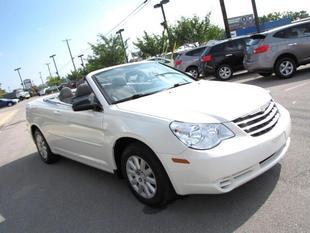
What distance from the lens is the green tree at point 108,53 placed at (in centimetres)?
5159

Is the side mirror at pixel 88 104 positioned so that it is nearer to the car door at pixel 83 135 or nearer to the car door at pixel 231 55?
the car door at pixel 83 135

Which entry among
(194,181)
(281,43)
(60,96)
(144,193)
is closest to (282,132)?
(194,181)

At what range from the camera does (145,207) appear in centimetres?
428

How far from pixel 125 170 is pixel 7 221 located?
5.46 feet

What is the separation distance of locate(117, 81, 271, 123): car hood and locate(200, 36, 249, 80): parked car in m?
11.1

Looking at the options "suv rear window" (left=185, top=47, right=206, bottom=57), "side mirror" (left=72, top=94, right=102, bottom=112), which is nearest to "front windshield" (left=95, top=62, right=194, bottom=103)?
"side mirror" (left=72, top=94, right=102, bottom=112)

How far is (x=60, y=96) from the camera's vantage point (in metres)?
6.59

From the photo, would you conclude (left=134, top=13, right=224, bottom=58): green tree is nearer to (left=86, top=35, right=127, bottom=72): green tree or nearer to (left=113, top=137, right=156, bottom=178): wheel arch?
(left=86, top=35, right=127, bottom=72): green tree

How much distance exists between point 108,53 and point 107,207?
159 feet

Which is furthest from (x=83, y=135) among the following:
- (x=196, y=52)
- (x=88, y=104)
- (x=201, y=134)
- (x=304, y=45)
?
(x=196, y=52)

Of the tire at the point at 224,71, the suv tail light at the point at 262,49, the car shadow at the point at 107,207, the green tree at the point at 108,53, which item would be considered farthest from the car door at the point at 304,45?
the green tree at the point at 108,53

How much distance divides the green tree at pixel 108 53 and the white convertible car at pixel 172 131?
46.8 meters

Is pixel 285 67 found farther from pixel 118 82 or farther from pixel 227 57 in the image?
pixel 118 82

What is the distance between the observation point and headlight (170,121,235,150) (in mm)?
3535
